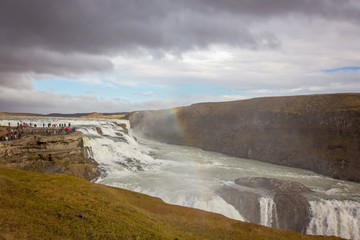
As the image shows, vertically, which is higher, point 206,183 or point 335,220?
point 206,183

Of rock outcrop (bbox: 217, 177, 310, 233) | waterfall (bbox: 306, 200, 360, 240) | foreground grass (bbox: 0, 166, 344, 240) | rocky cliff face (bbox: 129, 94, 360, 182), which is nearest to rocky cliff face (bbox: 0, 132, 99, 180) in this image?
foreground grass (bbox: 0, 166, 344, 240)

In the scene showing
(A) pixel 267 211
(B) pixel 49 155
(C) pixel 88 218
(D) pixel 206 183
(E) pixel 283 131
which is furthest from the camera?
(E) pixel 283 131

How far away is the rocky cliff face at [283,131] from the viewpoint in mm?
41656

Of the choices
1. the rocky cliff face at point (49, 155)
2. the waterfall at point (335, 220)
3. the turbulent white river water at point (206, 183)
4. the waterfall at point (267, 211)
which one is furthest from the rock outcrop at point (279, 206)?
the rocky cliff face at point (49, 155)

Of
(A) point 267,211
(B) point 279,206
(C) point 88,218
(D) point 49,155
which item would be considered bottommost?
(A) point 267,211

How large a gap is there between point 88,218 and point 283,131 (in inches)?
2050

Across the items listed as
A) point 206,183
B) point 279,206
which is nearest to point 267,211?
point 279,206

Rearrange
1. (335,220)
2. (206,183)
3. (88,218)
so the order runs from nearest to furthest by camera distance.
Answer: (88,218) → (335,220) → (206,183)

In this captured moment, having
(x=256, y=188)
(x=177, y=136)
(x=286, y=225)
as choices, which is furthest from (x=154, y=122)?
(x=286, y=225)

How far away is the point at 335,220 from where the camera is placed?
902 inches

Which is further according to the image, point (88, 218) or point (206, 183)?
point (206, 183)

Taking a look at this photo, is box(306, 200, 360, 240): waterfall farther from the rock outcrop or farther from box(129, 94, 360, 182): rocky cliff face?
box(129, 94, 360, 182): rocky cliff face

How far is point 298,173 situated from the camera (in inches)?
1612

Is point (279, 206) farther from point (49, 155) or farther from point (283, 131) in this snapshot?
point (283, 131)
